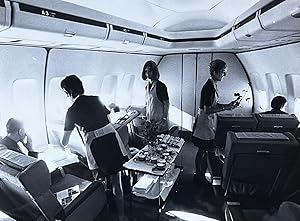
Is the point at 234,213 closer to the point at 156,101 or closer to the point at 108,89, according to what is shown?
the point at 156,101

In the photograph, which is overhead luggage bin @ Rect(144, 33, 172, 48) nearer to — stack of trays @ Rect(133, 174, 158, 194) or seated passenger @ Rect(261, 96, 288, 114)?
stack of trays @ Rect(133, 174, 158, 194)

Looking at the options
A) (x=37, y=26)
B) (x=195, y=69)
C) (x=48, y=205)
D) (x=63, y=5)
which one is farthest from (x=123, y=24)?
(x=195, y=69)

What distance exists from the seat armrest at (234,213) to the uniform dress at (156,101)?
87.7 inches

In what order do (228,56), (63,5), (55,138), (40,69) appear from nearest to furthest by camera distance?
(63,5), (40,69), (55,138), (228,56)

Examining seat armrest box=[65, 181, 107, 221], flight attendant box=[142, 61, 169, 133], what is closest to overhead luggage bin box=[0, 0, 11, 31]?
seat armrest box=[65, 181, 107, 221]

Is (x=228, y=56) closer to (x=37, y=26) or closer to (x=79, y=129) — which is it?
(x=79, y=129)

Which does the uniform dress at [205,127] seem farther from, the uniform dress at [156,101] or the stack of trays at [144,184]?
the stack of trays at [144,184]

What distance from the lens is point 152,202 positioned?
3367 millimetres

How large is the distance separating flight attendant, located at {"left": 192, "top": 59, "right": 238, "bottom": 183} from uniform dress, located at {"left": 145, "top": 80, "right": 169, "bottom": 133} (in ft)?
2.22

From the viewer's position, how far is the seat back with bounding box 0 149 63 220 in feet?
5.65

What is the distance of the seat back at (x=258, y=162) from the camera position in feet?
7.29

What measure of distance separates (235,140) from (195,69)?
5365 mm

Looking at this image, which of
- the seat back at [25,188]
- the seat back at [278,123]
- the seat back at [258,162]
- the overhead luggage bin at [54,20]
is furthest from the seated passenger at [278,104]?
the seat back at [25,188]

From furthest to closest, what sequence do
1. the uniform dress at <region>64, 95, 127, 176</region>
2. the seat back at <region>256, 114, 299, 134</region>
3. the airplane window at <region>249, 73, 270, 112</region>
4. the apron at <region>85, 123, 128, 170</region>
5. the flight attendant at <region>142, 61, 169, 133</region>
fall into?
1. the airplane window at <region>249, 73, 270, 112</region>
2. the flight attendant at <region>142, 61, 169, 133</region>
3. the seat back at <region>256, 114, 299, 134</region>
4. the apron at <region>85, 123, 128, 170</region>
5. the uniform dress at <region>64, 95, 127, 176</region>
